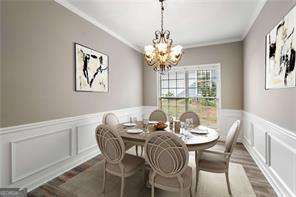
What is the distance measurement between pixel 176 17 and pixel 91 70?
6.38 feet

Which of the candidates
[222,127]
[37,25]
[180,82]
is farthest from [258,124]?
[37,25]

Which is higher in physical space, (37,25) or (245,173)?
(37,25)

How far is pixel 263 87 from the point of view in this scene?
2.60m

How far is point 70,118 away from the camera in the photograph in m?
2.70

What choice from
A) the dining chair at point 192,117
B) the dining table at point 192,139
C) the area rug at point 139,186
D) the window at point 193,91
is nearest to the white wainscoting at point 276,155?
the area rug at point 139,186

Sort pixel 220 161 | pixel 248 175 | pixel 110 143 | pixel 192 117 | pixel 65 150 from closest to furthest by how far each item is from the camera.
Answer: pixel 110 143, pixel 220 161, pixel 248 175, pixel 65 150, pixel 192 117

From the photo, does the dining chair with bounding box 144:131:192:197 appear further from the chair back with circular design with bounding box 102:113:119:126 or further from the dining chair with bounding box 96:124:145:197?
the chair back with circular design with bounding box 102:113:119:126

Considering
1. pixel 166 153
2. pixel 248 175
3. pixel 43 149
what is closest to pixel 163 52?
pixel 166 153

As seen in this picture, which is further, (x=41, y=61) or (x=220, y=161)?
(x=41, y=61)

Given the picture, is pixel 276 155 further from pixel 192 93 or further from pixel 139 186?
pixel 192 93

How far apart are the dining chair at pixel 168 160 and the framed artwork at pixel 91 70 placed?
1.94 meters

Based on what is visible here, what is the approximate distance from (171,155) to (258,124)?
7.17 feet

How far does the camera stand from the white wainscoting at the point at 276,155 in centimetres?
172

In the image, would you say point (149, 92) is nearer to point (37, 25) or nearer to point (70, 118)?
point (70, 118)
